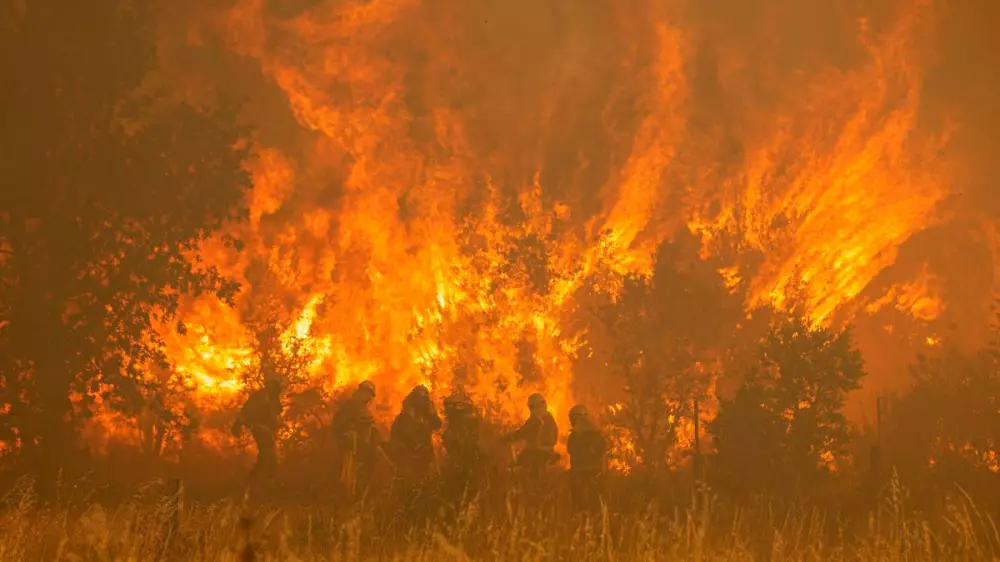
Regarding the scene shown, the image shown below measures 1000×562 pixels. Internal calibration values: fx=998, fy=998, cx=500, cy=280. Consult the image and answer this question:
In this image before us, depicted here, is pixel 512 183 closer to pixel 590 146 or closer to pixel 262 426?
pixel 590 146

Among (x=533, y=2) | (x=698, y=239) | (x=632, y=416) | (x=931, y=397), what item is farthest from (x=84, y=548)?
(x=533, y=2)

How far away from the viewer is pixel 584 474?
18656 millimetres

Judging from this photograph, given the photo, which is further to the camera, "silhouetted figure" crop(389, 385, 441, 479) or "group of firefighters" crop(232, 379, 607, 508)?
"silhouetted figure" crop(389, 385, 441, 479)

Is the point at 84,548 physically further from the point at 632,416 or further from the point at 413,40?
the point at 413,40

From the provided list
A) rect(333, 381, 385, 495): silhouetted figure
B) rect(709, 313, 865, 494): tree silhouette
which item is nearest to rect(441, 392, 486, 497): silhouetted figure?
rect(709, 313, 865, 494): tree silhouette

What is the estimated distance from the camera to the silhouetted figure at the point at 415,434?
795 inches

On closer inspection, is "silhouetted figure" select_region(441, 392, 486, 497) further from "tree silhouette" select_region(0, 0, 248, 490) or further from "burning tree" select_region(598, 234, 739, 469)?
"burning tree" select_region(598, 234, 739, 469)

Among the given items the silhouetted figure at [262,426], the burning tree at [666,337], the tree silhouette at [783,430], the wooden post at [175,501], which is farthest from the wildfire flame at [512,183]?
the wooden post at [175,501]

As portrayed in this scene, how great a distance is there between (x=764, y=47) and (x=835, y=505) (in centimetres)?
2740

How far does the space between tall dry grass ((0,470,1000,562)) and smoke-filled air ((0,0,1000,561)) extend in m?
4.85

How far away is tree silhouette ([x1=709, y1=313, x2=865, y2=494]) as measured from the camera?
57.1ft

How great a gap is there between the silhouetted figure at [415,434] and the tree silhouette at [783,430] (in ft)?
19.2

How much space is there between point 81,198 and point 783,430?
43.6ft

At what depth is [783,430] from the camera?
17.6 m
